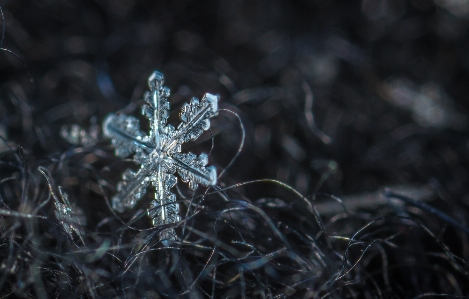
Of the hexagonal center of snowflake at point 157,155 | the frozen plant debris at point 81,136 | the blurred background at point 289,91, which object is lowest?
the hexagonal center of snowflake at point 157,155

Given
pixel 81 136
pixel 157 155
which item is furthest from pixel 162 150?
pixel 81 136

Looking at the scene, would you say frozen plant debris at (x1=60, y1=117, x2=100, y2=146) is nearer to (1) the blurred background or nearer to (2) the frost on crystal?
(1) the blurred background

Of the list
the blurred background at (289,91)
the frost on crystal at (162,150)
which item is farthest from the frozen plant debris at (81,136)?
the frost on crystal at (162,150)

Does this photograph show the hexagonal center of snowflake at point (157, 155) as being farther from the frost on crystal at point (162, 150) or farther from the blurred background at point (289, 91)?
the blurred background at point (289, 91)

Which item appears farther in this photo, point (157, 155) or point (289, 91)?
point (289, 91)

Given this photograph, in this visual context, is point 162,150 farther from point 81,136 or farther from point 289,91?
point 289,91
